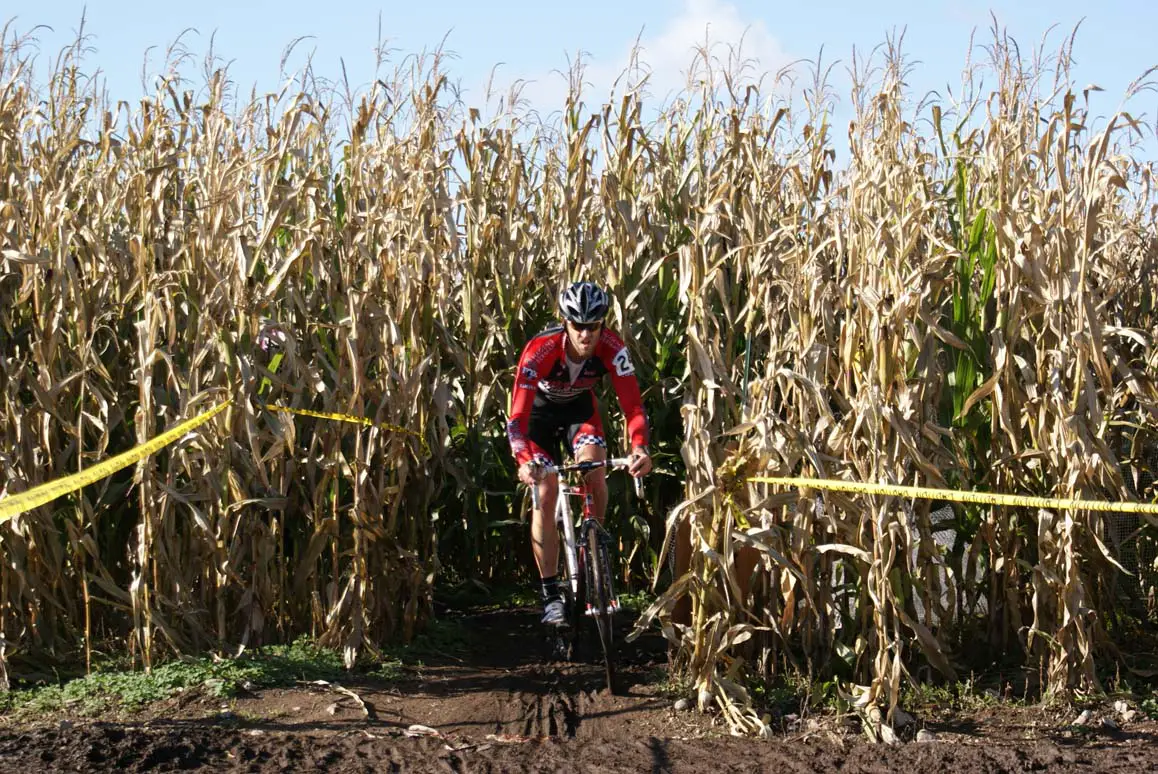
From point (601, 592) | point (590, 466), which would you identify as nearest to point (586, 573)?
point (601, 592)

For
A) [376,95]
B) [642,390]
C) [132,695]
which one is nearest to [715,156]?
[642,390]

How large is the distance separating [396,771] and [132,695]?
152 centimetres

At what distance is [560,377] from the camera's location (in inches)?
261

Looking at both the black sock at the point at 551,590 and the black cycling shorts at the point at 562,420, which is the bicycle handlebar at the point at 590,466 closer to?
the black cycling shorts at the point at 562,420

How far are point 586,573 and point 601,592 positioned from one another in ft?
0.61

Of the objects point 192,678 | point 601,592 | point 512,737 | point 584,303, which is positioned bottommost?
point 512,737

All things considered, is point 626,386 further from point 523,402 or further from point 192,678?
point 192,678

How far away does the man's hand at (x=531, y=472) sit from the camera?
623cm

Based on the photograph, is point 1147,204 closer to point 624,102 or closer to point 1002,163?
point 1002,163

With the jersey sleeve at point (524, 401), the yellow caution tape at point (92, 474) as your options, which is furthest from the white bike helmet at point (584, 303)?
the yellow caution tape at point (92, 474)

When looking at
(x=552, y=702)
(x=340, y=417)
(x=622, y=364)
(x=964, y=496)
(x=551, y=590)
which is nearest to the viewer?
(x=964, y=496)

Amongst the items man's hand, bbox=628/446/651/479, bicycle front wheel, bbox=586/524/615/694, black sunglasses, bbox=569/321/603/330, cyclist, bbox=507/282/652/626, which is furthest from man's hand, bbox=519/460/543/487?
black sunglasses, bbox=569/321/603/330

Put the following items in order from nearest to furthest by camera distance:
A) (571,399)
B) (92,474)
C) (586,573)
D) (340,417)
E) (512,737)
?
1. (92,474)
2. (512,737)
3. (340,417)
4. (586,573)
5. (571,399)

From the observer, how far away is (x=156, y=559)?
228 inches
